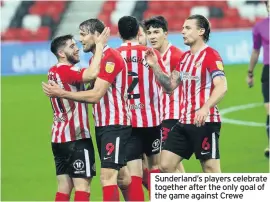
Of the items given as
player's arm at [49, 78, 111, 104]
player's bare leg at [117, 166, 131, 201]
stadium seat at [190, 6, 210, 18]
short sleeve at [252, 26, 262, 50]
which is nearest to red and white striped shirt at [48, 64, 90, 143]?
player's arm at [49, 78, 111, 104]

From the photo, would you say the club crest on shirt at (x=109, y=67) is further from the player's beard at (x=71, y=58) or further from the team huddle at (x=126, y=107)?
the player's beard at (x=71, y=58)

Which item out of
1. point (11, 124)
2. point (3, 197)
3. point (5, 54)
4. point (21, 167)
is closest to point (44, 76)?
point (5, 54)

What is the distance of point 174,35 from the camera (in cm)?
2314

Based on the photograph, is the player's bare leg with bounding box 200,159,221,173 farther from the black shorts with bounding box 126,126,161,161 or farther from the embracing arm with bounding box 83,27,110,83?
the embracing arm with bounding box 83,27,110,83

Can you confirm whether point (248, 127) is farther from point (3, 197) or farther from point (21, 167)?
point (3, 197)

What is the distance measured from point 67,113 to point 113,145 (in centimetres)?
57

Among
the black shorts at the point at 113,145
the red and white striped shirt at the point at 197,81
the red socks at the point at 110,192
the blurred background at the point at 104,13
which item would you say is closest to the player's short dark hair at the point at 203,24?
the red and white striped shirt at the point at 197,81

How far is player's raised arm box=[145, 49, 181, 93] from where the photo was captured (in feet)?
27.8

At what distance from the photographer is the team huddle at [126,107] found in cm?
812

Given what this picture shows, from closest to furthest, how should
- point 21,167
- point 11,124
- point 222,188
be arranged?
point 222,188, point 21,167, point 11,124

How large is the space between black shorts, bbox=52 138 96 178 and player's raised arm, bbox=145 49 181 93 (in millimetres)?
938

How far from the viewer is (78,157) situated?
27.1 ft

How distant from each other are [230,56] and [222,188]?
1531 cm

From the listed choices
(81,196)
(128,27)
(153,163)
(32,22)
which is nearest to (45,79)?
(32,22)
